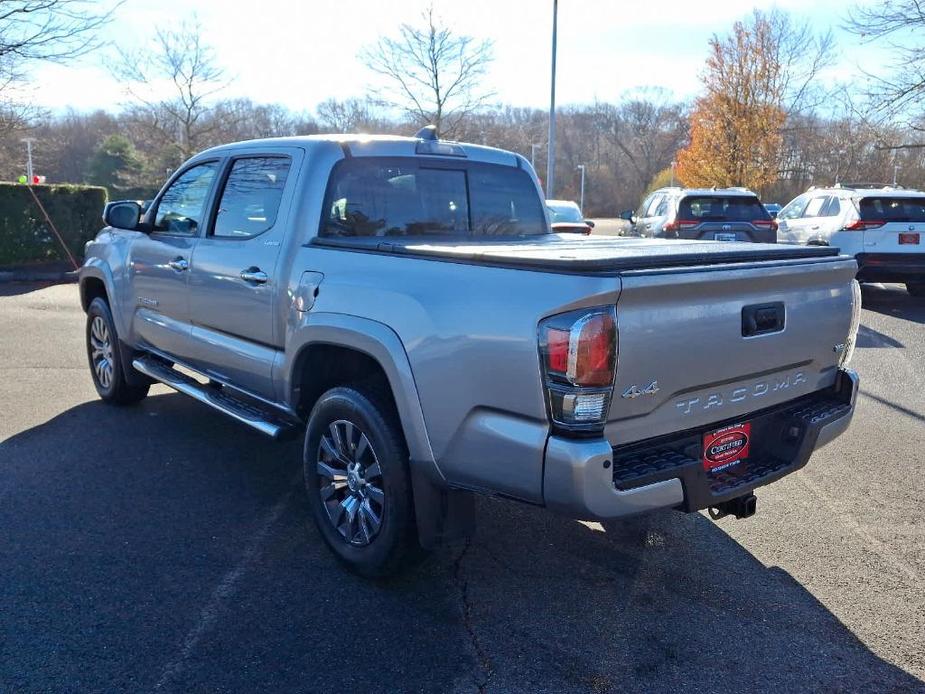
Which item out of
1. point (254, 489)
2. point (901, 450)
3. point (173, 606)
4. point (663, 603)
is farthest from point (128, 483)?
point (901, 450)

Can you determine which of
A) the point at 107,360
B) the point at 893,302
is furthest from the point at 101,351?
the point at 893,302

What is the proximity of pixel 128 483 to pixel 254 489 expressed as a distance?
774mm

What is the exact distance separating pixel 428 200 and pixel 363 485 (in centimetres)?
182

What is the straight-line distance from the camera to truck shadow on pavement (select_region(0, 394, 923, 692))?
9.48 feet

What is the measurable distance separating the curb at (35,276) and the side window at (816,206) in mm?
13422

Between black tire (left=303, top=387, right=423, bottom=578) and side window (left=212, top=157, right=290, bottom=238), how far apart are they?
1.26 m

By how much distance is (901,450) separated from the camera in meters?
5.47

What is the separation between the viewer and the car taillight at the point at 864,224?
463 inches

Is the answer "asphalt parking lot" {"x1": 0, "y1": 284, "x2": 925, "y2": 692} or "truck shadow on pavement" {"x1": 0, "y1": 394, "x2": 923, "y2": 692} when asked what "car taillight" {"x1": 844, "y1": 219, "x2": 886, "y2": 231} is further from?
"truck shadow on pavement" {"x1": 0, "y1": 394, "x2": 923, "y2": 692}

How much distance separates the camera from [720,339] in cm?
301

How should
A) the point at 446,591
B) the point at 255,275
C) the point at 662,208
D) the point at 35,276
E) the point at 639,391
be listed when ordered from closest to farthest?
1. the point at 639,391
2. the point at 446,591
3. the point at 255,275
4. the point at 35,276
5. the point at 662,208

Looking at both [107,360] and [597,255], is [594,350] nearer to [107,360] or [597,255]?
[597,255]

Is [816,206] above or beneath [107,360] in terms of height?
above

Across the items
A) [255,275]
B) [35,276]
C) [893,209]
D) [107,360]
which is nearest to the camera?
[255,275]
